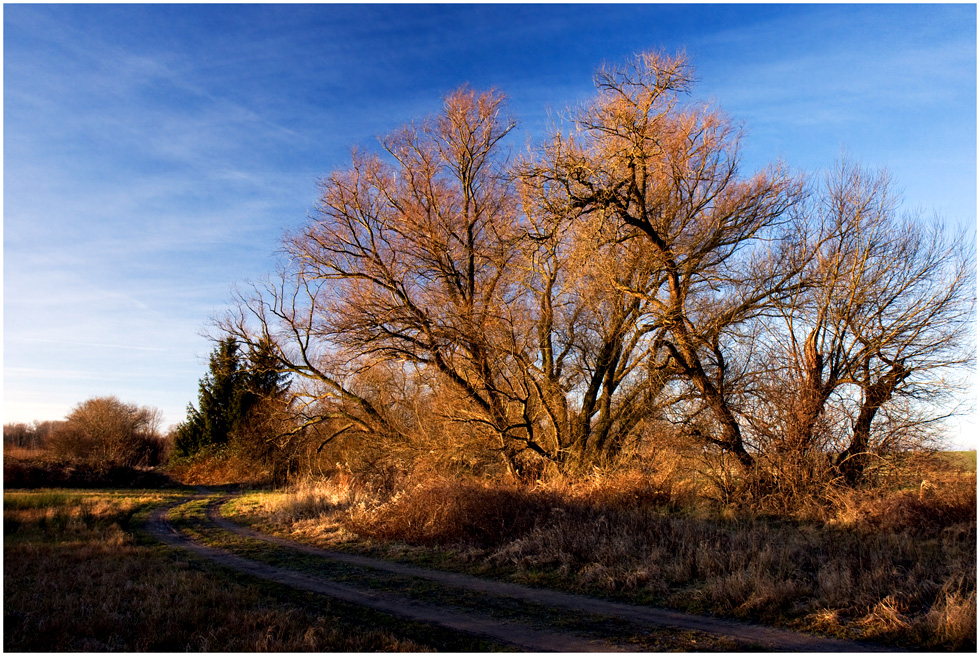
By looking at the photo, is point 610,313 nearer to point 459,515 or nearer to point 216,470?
point 459,515

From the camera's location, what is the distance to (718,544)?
9688 millimetres

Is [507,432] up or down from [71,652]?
up

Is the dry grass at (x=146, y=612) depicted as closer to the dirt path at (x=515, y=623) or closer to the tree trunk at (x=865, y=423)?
the dirt path at (x=515, y=623)

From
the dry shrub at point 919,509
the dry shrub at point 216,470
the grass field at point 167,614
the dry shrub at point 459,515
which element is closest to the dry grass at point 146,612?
the grass field at point 167,614

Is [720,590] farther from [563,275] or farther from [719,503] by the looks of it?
[563,275]

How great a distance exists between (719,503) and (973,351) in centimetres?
667

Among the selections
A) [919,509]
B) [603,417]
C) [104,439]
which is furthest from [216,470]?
[919,509]

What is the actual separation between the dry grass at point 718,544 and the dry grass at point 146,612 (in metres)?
3.84

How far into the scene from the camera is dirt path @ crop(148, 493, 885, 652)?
6559 mm

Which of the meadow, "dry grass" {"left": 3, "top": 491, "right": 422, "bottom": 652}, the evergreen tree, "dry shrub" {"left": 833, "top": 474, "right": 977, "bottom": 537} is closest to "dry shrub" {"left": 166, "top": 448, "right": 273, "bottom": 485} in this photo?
the evergreen tree

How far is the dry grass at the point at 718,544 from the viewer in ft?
23.7

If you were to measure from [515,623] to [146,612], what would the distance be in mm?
4399

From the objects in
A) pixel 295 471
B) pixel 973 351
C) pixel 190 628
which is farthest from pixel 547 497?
pixel 295 471

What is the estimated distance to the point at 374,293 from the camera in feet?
68.0
